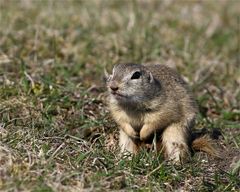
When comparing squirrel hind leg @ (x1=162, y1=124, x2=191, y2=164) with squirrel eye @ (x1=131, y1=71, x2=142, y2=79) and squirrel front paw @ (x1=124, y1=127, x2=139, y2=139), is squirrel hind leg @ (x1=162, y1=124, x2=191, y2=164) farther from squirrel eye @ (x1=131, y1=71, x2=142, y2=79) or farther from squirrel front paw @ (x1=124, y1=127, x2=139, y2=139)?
squirrel eye @ (x1=131, y1=71, x2=142, y2=79)

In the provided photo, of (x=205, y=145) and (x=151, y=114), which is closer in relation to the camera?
(x=151, y=114)

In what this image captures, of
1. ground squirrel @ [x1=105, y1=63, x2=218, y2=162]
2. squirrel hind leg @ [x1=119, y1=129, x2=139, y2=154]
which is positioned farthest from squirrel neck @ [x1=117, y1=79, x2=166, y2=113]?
squirrel hind leg @ [x1=119, y1=129, x2=139, y2=154]

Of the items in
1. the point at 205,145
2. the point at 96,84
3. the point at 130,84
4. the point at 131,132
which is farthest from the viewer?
the point at 96,84

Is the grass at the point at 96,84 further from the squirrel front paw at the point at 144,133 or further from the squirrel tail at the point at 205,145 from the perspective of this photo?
the squirrel front paw at the point at 144,133

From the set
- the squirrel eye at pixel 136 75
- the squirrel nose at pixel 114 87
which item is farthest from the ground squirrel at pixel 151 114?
the squirrel nose at pixel 114 87

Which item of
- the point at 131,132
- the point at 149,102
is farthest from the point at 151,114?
the point at 131,132

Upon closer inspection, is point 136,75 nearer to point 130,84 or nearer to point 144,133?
point 130,84

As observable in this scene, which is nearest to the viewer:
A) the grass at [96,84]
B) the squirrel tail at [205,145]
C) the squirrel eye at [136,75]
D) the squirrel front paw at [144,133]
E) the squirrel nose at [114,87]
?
the grass at [96,84]
